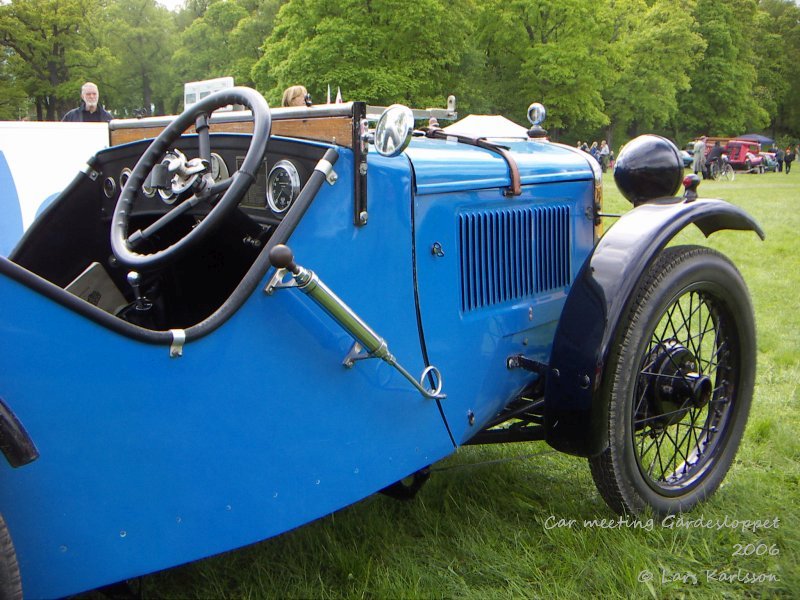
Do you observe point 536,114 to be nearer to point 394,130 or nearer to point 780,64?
point 394,130

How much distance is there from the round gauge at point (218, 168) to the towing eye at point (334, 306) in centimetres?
66

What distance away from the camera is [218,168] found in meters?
2.30

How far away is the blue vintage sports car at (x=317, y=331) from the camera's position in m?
1.53

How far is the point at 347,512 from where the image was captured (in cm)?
283

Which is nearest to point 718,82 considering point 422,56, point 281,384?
point 422,56

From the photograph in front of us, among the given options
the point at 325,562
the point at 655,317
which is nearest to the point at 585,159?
the point at 655,317

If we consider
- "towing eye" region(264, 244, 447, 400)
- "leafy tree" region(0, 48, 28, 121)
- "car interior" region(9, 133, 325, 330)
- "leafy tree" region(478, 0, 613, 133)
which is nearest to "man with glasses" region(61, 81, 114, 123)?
"car interior" region(9, 133, 325, 330)

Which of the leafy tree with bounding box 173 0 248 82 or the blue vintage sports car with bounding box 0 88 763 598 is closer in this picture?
the blue vintage sports car with bounding box 0 88 763 598

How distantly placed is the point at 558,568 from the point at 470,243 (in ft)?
3.70

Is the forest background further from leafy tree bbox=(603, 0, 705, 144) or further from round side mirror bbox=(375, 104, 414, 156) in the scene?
round side mirror bbox=(375, 104, 414, 156)

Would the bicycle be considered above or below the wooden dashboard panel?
below

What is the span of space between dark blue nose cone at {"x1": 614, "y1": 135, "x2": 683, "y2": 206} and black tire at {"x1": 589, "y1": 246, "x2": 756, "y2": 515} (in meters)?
0.28

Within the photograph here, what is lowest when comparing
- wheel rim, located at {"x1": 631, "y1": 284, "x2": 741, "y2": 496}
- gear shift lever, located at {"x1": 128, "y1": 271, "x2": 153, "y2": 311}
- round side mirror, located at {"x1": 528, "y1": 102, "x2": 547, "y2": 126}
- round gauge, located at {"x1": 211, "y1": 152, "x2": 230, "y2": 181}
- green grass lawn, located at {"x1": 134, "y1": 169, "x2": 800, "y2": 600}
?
green grass lawn, located at {"x1": 134, "y1": 169, "x2": 800, "y2": 600}

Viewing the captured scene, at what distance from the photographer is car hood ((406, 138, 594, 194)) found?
7.38 ft
